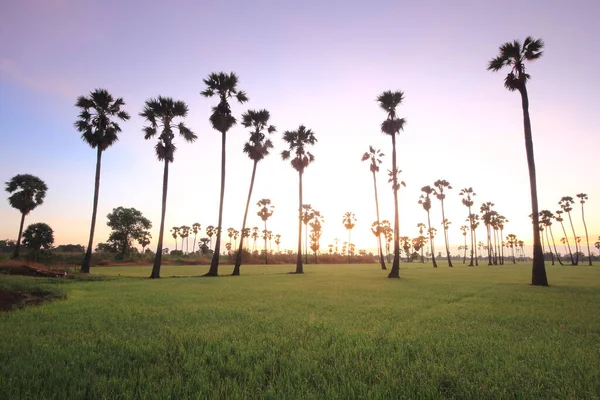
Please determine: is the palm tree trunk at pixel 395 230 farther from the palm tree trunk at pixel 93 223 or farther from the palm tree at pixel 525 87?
the palm tree trunk at pixel 93 223

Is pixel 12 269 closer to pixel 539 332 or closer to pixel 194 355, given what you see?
pixel 194 355

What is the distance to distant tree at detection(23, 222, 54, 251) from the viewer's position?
2953 inches

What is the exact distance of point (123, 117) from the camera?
35.8m

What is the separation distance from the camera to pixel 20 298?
10.8 m

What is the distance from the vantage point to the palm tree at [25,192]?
57.4 meters

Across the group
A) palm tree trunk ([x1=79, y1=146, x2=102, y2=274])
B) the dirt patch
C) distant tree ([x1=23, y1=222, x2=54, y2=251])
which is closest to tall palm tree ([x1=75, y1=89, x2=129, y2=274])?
palm tree trunk ([x1=79, y1=146, x2=102, y2=274])

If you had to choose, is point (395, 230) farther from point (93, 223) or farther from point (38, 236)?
point (38, 236)

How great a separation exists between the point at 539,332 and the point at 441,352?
3.72 meters

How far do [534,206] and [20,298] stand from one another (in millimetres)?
29589

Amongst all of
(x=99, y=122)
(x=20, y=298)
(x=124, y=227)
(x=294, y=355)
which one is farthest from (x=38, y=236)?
(x=294, y=355)

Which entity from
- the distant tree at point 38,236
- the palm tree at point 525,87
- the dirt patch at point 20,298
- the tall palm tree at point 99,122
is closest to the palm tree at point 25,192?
the distant tree at point 38,236

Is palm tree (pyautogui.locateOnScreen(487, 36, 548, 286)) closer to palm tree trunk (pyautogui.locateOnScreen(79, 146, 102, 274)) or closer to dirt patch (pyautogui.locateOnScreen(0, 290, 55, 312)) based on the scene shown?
dirt patch (pyautogui.locateOnScreen(0, 290, 55, 312))

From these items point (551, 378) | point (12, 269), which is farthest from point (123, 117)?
point (551, 378)

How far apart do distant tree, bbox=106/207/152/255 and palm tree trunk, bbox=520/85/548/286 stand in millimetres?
97536
